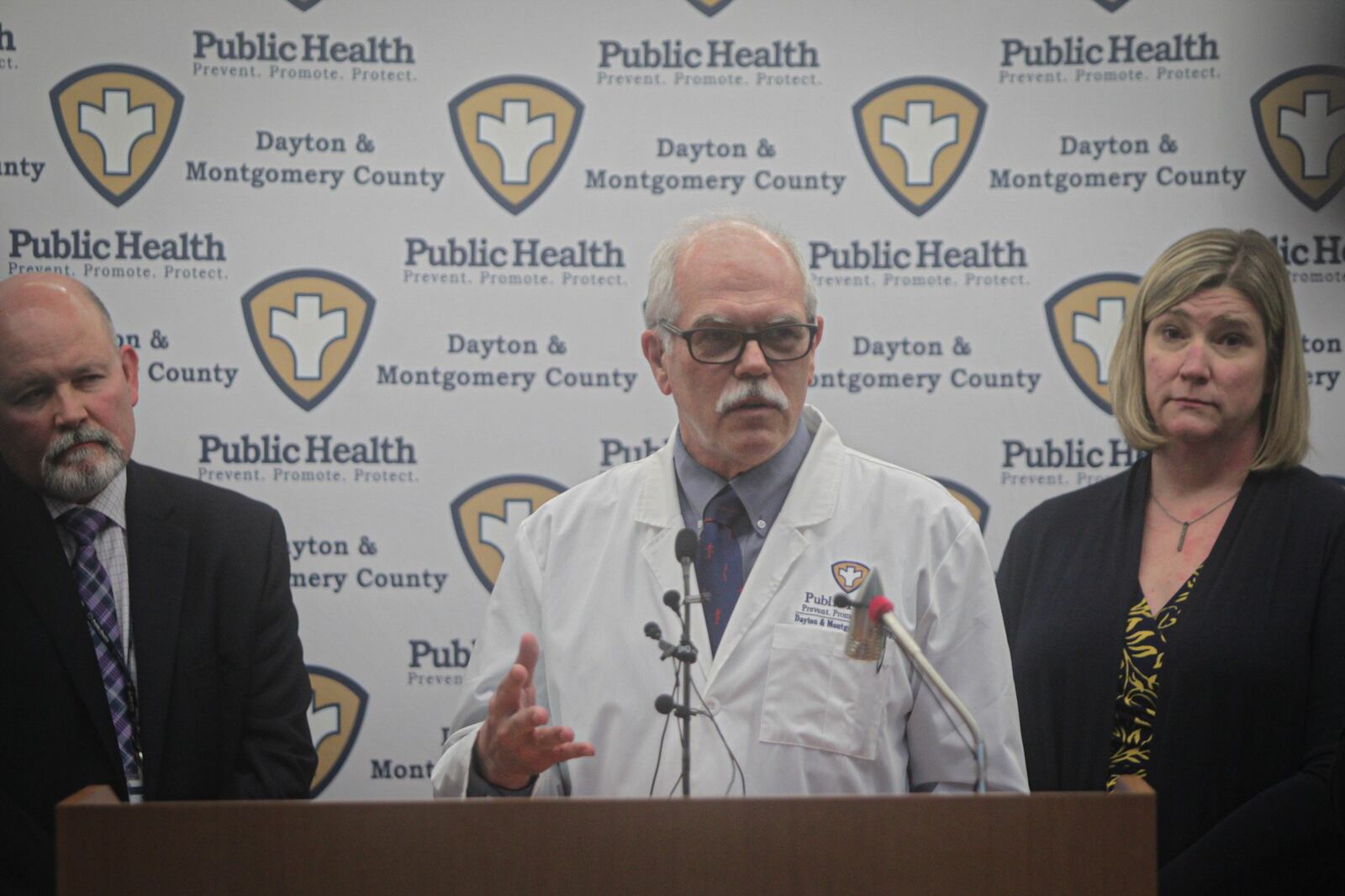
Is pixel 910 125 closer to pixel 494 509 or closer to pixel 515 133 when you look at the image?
pixel 515 133

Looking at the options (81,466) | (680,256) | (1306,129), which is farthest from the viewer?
(1306,129)

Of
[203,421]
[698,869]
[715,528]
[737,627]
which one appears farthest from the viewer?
[203,421]

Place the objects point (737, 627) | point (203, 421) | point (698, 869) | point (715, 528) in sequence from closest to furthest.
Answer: point (698, 869), point (737, 627), point (715, 528), point (203, 421)

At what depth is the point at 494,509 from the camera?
327cm

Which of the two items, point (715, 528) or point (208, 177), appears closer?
point (715, 528)

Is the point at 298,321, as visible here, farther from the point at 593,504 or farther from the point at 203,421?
the point at 593,504

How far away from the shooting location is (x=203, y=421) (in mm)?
3236

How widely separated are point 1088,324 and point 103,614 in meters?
2.46

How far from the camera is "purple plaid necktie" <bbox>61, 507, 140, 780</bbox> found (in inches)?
93.0

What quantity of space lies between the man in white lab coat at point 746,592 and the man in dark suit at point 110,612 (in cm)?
53

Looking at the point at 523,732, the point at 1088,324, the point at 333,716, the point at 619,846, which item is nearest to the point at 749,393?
the point at 523,732

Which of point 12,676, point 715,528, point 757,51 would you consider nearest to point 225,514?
point 12,676

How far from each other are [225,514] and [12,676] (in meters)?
0.50

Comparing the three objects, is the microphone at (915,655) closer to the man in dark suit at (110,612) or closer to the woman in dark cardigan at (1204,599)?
the woman in dark cardigan at (1204,599)
